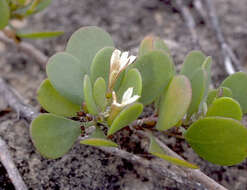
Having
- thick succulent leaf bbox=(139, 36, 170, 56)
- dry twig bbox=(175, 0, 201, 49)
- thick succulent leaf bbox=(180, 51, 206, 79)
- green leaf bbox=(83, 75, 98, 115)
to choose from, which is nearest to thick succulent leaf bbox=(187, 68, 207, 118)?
thick succulent leaf bbox=(180, 51, 206, 79)

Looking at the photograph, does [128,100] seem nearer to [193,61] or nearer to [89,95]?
[89,95]

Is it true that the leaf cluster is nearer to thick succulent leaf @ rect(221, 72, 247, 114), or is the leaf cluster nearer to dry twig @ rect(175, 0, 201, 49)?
thick succulent leaf @ rect(221, 72, 247, 114)

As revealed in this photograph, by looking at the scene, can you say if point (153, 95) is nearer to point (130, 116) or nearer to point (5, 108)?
point (130, 116)

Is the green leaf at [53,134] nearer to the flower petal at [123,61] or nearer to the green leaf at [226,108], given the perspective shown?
the flower petal at [123,61]

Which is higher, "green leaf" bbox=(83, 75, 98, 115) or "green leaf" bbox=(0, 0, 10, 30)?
"green leaf" bbox=(0, 0, 10, 30)

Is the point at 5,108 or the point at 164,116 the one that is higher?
the point at 5,108

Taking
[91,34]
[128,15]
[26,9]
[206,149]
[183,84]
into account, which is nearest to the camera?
[183,84]

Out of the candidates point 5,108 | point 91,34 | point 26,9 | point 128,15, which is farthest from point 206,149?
point 128,15
